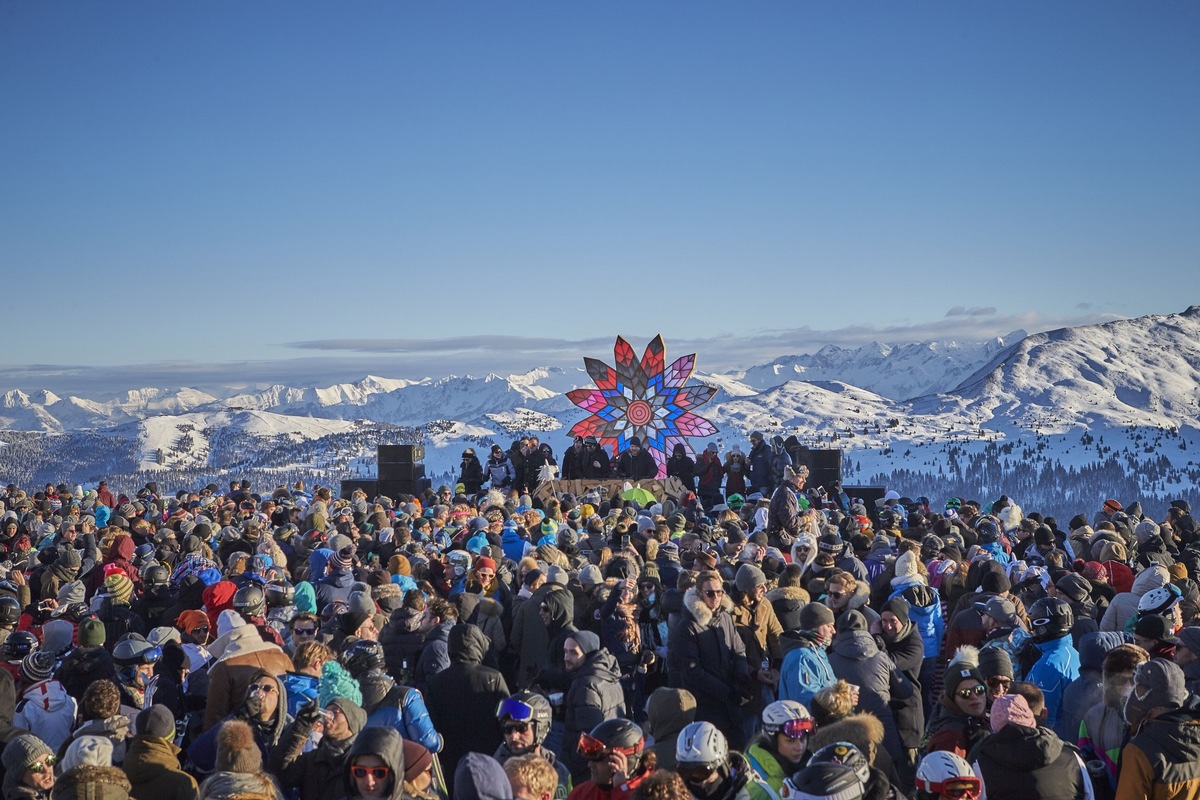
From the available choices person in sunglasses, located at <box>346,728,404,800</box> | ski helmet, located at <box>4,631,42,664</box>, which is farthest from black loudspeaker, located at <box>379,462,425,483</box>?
person in sunglasses, located at <box>346,728,404,800</box>

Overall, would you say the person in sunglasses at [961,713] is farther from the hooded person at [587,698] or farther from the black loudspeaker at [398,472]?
the black loudspeaker at [398,472]

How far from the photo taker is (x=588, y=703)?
20.9 ft

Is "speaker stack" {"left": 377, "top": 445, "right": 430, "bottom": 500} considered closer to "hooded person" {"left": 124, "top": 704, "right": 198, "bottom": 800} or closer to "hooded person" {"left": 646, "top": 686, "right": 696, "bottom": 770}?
"hooded person" {"left": 646, "top": 686, "right": 696, "bottom": 770}

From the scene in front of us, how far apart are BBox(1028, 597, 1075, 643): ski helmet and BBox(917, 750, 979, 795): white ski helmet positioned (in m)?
2.65

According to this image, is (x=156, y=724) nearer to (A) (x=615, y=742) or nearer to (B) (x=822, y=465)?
(A) (x=615, y=742)

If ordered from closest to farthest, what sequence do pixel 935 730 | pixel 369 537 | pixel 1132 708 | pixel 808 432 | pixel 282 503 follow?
pixel 1132 708 → pixel 935 730 → pixel 369 537 → pixel 282 503 → pixel 808 432

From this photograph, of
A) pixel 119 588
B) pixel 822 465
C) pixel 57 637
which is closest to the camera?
pixel 57 637

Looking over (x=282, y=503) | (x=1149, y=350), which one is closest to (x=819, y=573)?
(x=282, y=503)

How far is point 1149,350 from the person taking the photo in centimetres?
12738

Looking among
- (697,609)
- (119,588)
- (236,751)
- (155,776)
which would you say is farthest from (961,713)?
(119,588)

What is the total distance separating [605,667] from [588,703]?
30 centimetres

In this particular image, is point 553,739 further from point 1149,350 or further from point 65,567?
point 1149,350

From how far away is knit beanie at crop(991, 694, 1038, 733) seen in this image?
4871 millimetres

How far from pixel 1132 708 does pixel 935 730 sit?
37.0 inches
